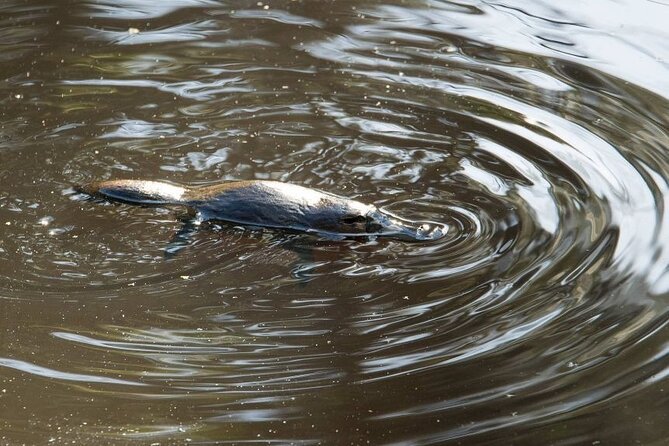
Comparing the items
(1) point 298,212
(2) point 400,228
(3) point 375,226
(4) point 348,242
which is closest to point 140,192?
(1) point 298,212

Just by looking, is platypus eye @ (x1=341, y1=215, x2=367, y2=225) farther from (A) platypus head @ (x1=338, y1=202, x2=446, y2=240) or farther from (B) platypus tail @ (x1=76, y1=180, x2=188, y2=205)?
(B) platypus tail @ (x1=76, y1=180, x2=188, y2=205)

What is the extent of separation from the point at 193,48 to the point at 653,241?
11.3 ft

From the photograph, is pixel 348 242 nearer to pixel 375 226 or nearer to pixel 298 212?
pixel 375 226

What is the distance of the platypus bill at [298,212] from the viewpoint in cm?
482

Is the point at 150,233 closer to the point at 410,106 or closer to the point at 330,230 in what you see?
the point at 330,230

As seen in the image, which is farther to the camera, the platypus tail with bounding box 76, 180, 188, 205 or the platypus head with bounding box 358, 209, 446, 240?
the platypus tail with bounding box 76, 180, 188, 205

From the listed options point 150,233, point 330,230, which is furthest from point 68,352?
point 330,230

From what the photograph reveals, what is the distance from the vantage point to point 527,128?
571 cm

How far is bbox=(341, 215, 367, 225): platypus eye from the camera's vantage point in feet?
15.8

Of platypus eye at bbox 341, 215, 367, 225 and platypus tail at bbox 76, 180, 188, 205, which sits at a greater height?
platypus eye at bbox 341, 215, 367, 225

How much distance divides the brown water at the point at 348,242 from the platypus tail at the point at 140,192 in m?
0.07

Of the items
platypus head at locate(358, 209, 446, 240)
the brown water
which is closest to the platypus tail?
→ the brown water

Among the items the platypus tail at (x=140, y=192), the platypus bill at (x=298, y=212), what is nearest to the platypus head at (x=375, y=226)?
the platypus bill at (x=298, y=212)

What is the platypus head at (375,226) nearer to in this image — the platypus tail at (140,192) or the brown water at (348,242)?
the brown water at (348,242)
